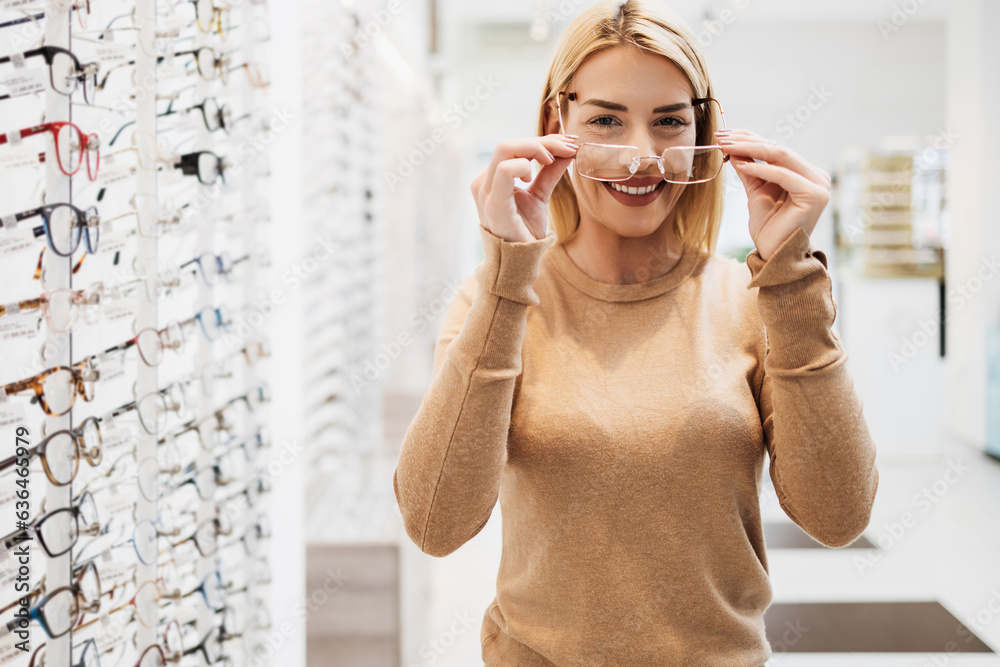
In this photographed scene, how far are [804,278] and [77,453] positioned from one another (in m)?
1.04

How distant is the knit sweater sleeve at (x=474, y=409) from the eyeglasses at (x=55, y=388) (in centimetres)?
48

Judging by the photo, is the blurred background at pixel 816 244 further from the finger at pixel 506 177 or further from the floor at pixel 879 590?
the finger at pixel 506 177

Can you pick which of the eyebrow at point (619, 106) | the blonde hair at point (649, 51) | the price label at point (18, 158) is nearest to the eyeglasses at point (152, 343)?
the price label at point (18, 158)

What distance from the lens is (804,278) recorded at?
1005 mm

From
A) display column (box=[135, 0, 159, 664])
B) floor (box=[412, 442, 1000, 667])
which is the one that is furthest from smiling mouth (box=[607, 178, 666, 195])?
floor (box=[412, 442, 1000, 667])

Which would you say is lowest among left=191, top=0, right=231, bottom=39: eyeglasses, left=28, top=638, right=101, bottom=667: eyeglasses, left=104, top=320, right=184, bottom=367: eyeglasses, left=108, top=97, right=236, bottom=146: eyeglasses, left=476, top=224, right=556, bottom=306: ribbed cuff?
left=28, top=638, right=101, bottom=667: eyeglasses

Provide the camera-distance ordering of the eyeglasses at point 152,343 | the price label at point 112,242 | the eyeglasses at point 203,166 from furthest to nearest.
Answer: the eyeglasses at point 203,166, the eyeglasses at point 152,343, the price label at point 112,242

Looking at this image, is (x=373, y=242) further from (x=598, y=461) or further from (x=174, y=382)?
(x=598, y=461)

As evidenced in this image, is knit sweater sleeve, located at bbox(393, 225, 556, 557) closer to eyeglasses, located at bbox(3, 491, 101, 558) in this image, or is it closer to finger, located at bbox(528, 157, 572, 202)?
finger, located at bbox(528, 157, 572, 202)

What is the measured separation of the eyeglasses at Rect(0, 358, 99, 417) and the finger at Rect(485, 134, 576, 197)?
2.11 ft

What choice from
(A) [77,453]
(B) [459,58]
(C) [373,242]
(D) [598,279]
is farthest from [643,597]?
(B) [459,58]

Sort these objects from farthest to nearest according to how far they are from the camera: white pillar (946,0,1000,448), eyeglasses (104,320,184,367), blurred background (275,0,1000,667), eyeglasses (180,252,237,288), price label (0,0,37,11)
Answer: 1. white pillar (946,0,1000,448)
2. blurred background (275,0,1000,667)
3. eyeglasses (180,252,237,288)
4. eyeglasses (104,320,184,367)
5. price label (0,0,37,11)

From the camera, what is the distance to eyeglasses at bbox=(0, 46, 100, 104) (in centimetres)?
96

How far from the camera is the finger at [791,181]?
3.33 feet
